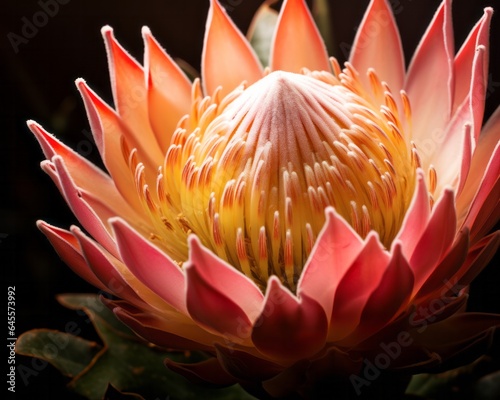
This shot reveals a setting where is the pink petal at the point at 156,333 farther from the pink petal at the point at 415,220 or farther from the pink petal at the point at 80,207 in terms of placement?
the pink petal at the point at 415,220

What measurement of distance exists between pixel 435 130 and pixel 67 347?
707mm

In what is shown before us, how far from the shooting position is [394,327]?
0.87 metres

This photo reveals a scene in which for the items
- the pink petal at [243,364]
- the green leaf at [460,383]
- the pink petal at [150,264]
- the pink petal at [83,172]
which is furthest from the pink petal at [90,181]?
the green leaf at [460,383]

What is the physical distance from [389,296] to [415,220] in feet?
0.31

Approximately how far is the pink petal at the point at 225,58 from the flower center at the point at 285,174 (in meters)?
0.14

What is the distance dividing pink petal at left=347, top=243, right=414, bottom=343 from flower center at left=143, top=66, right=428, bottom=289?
155mm

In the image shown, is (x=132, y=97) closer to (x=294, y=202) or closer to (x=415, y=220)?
(x=294, y=202)

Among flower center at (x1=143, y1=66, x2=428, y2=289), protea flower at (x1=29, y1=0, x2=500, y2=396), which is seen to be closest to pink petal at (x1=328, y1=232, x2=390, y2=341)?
protea flower at (x1=29, y1=0, x2=500, y2=396)

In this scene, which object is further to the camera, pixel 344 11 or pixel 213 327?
pixel 344 11

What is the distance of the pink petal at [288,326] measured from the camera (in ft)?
2.66

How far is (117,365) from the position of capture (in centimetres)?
114

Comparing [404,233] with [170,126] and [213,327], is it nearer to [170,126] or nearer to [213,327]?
[213,327]

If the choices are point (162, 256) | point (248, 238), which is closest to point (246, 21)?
point (248, 238)

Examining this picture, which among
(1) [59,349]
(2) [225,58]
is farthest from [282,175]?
(1) [59,349]
